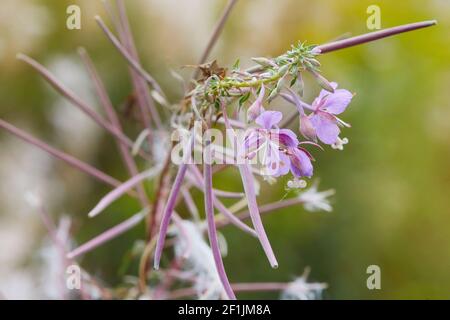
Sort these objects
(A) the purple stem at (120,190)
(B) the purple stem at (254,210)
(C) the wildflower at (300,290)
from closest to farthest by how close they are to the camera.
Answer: (B) the purple stem at (254,210)
(A) the purple stem at (120,190)
(C) the wildflower at (300,290)

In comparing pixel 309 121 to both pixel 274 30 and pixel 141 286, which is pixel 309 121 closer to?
pixel 141 286

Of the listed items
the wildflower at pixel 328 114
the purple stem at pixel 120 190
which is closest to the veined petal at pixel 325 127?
the wildflower at pixel 328 114

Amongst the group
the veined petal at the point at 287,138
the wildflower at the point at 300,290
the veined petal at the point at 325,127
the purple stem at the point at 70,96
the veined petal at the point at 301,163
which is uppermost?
the purple stem at the point at 70,96

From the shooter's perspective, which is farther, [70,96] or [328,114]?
[70,96]

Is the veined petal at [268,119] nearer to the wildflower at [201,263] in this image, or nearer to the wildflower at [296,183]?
the wildflower at [296,183]

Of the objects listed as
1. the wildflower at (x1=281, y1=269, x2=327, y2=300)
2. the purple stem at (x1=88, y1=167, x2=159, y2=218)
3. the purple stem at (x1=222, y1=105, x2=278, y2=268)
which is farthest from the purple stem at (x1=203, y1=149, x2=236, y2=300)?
the wildflower at (x1=281, y1=269, x2=327, y2=300)

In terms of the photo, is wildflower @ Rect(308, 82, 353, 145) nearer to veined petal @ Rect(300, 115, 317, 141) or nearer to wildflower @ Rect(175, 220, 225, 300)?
veined petal @ Rect(300, 115, 317, 141)

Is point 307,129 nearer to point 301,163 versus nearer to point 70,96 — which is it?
point 301,163

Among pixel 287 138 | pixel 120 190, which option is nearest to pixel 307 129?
pixel 287 138
